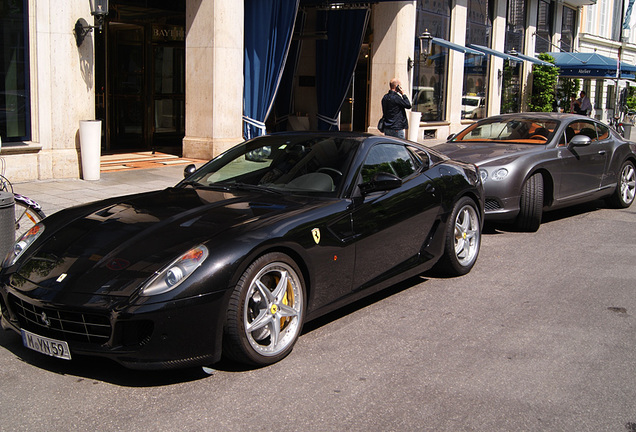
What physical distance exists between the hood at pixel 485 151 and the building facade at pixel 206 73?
6.16 m

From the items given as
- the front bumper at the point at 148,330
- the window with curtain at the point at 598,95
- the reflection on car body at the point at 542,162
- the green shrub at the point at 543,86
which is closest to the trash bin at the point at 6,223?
the front bumper at the point at 148,330

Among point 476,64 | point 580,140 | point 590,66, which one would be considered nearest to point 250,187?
point 580,140

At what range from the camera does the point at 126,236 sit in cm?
443

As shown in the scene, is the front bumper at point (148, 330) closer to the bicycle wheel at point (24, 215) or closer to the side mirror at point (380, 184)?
the side mirror at point (380, 184)

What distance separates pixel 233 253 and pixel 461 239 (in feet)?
10.4

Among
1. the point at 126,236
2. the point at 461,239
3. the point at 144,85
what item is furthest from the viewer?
the point at 144,85

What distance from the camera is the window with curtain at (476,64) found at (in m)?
25.1

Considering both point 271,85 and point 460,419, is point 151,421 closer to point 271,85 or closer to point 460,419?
point 460,419

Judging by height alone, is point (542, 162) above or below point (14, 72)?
below

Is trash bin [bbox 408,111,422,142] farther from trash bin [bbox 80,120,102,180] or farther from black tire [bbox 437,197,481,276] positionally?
black tire [bbox 437,197,481,276]

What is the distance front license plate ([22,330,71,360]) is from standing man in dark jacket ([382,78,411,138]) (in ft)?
32.2

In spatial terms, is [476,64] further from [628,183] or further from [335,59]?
[628,183]

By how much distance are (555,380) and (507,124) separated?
6.58 m

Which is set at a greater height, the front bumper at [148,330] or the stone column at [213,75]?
the stone column at [213,75]
